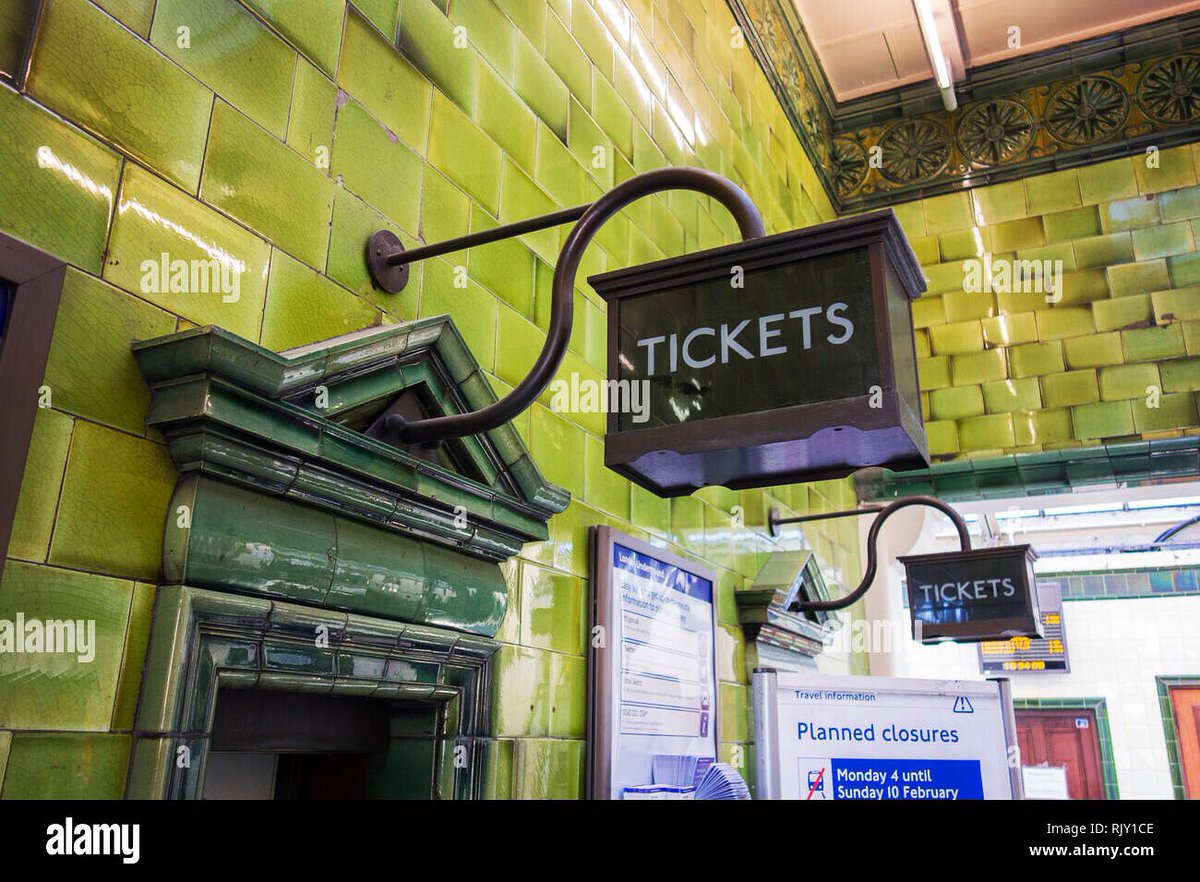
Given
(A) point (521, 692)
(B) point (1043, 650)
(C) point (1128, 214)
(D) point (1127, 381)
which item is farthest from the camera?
(B) point (1043, 650)

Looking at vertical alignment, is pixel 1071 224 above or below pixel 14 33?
above

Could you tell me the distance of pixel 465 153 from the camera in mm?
2234

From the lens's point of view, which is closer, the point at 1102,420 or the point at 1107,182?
the point at 1102,420

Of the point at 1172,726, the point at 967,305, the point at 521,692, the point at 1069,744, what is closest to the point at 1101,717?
the point at 1069,744

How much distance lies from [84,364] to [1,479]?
222 millimetres

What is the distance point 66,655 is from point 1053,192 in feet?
18.1

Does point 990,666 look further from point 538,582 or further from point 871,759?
point 538,582

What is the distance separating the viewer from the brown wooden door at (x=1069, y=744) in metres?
6.71

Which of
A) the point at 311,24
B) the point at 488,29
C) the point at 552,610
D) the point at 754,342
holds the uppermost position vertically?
the point at 488,29

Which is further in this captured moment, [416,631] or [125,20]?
[416,631]

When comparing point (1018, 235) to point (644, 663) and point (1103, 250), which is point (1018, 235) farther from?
point (644, 663)
